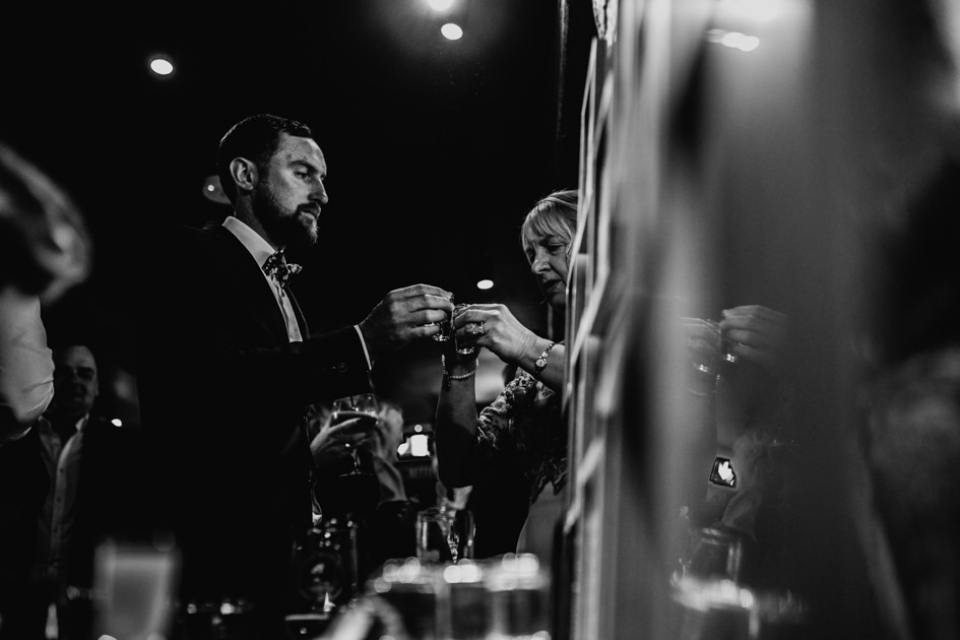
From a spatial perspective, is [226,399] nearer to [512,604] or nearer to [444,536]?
[444,536]

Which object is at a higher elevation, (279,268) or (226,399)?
(279,268)

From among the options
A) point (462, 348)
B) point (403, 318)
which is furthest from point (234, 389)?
point (462, 348)

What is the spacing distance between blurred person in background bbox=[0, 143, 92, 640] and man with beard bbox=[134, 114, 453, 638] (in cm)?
49

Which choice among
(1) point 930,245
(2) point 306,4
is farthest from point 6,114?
(1) point 930,245

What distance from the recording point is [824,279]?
2.51 feet

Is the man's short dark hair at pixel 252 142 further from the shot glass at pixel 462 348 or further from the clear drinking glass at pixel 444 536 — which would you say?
the clear drinking glass at pixel 444 536

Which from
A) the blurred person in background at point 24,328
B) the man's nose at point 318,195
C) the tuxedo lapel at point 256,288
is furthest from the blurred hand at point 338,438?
the blurred person in background at point 24,328

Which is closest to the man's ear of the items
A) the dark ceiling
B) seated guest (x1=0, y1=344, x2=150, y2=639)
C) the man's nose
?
the man's nose

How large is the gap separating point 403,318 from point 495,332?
0.79ft

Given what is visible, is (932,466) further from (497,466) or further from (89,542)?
(89,542)

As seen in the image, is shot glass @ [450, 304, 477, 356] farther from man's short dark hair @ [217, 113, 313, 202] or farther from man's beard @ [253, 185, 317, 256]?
man's short dark hair @ [217, 113, 313, 202]

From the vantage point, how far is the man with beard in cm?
203

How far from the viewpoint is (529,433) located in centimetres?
224

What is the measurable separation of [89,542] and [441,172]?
234 centimetres
